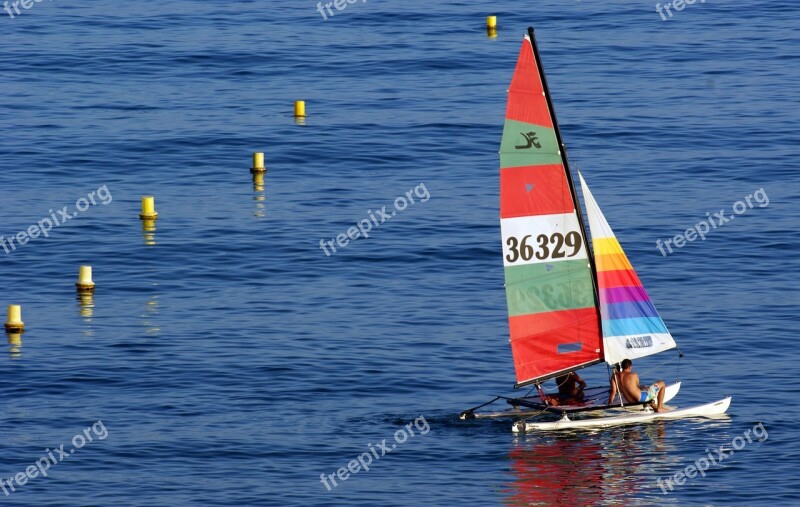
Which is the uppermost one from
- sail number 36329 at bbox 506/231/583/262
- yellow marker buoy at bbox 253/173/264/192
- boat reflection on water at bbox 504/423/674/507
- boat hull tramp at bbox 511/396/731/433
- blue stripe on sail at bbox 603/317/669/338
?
sail number 36329 at bbox 506/231/583/262

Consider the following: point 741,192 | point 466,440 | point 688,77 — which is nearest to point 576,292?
point 466,440

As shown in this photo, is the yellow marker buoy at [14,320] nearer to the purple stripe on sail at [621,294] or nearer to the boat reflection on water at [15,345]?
the boat reflection on water at [15,345]

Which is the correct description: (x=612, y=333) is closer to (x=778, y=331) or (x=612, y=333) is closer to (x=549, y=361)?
(x=549, y=361)

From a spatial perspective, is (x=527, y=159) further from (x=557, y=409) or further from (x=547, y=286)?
(x=557, y=409)

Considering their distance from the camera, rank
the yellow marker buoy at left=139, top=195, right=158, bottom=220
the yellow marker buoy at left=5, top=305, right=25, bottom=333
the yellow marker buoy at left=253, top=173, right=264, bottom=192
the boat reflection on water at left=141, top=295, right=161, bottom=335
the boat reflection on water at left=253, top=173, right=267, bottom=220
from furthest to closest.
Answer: the yellow marker buoy at left=253, top=173, right=264, bottom=192, the boat reflection on water at left=253, top=173, right=267, bottom=220, the yellow marker buoy at left=139, top=195, right=158, bottom=220, the boat reflection on water at left=141, top=295, right=161, bottom=335, the yellow marker buoy at left=5, top=305, right=25, bottom=333

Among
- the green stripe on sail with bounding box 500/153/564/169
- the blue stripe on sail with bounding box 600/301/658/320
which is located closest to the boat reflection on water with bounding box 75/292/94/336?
the green stripe on sail with bounding box 500/153/564/169

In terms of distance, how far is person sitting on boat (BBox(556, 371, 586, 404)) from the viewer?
38.9 metres

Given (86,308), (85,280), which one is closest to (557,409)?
(86,308)

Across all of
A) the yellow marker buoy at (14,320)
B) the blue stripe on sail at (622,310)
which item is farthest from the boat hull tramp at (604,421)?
the yellow marker buoy at (14,320)

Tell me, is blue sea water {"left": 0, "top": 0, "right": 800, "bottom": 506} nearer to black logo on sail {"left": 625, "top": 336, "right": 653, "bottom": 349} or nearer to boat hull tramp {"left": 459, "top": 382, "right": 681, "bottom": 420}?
boat hull tramp {"left": 459, "top": 382, "right": 681, "bottom": 420}

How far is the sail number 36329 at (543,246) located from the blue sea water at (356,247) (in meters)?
4.40

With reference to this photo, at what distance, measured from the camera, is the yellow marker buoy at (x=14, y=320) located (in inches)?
1826

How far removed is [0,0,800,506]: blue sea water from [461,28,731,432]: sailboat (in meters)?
0.85

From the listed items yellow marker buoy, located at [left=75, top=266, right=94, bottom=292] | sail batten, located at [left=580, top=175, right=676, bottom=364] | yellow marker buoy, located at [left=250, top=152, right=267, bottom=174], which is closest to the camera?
sail batten, located at [left=580, top=175, right=676, bottom=364]
